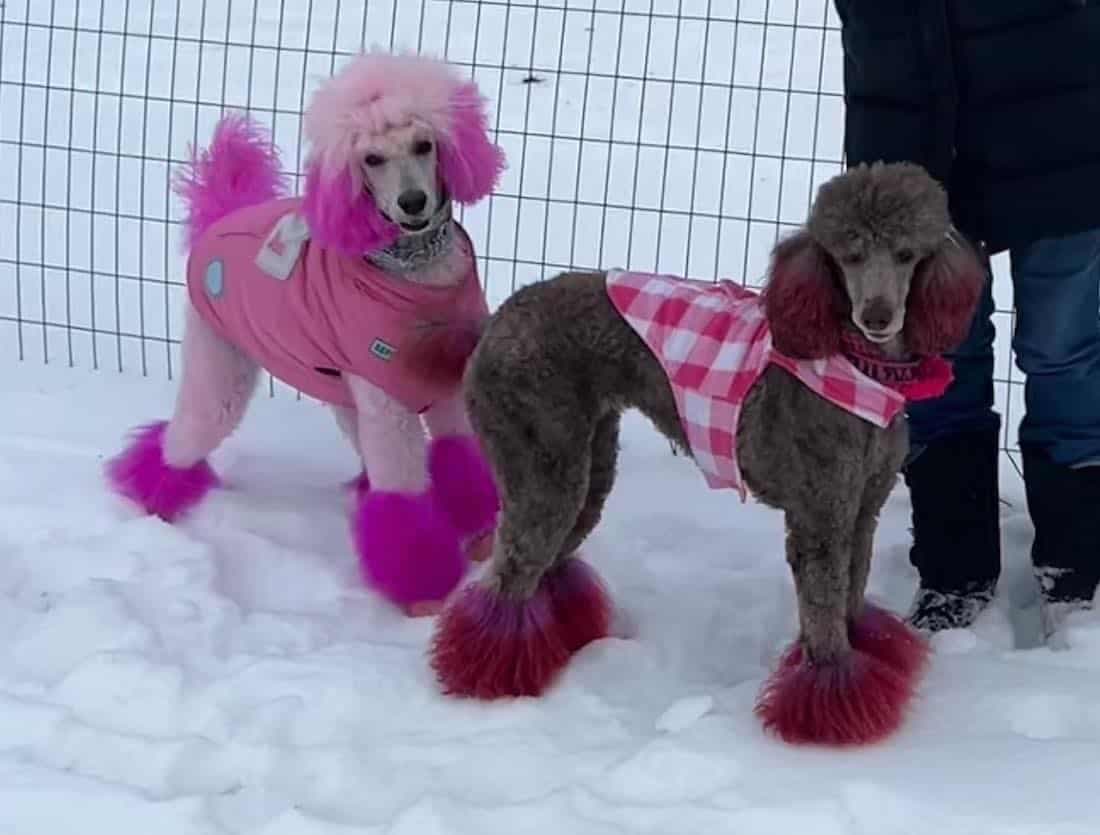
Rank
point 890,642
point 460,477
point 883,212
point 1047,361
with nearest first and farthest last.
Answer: point 883,212 → point 890,642 → point 1047,361 → point 460,477

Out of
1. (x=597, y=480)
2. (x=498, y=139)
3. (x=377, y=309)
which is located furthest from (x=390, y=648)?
(x=498, y=139)

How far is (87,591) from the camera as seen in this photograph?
116 inches

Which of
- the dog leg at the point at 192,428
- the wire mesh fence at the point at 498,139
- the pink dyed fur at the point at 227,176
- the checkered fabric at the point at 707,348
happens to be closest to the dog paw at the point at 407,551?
the dog leg at the point at 192,428

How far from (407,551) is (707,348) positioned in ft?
2.84

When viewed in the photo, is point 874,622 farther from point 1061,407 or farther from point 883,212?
point 883,212

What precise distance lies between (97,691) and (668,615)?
1.07 meters

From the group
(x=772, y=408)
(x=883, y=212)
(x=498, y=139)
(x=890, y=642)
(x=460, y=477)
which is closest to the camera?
(x=883, y=212)

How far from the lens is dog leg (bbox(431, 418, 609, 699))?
259 cm

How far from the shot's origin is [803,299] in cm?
219

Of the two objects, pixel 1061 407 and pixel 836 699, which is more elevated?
pixel 1061 407

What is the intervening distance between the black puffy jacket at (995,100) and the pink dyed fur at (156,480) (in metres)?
1.73

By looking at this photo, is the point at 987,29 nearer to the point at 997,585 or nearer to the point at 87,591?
the point at 997,585

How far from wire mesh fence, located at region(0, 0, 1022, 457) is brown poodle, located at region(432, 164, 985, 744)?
1.37m

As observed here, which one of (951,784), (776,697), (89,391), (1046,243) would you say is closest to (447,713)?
(776,697)
